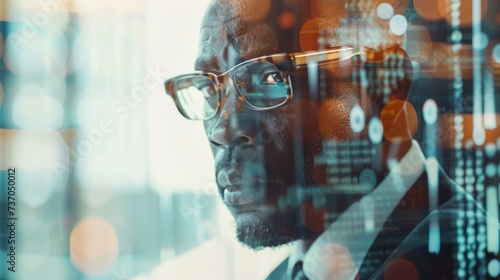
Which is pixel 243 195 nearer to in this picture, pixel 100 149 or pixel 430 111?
pixel 100 149

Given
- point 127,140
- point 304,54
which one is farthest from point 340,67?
point 127,140

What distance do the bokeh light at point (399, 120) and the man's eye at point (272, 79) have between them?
263 millimetres

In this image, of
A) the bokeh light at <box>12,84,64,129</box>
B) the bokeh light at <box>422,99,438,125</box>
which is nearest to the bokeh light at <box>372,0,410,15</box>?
the bokeh light at <box>422,99,438,125</box>

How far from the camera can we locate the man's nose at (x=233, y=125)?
124 cm

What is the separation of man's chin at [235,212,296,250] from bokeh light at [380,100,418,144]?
326 millimetres

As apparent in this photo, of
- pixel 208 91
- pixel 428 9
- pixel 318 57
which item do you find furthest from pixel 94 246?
pixel 428 9

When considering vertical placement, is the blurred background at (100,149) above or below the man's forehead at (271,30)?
below

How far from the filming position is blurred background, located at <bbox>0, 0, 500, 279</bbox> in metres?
1.23

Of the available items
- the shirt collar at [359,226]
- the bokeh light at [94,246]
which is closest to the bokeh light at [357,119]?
the shirt collar at [359,226]

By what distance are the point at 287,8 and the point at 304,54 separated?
123 millimetres

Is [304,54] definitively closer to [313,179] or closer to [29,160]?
[313,179]

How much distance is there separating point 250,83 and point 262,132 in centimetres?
13

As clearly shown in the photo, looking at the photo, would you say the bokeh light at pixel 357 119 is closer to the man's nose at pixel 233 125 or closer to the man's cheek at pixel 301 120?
the man's cheek at pixel 301 120

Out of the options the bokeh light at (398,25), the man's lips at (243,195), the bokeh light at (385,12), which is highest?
the bokeh light at (385,12)
